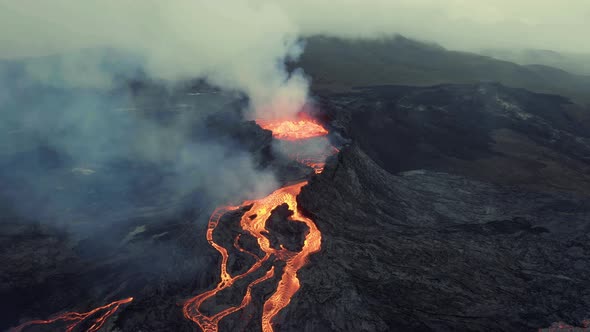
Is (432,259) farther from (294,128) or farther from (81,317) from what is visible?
(294,128)

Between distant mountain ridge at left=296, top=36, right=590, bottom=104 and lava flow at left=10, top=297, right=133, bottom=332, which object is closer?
lava flow at left=10, top=297, right=133, bottom=332

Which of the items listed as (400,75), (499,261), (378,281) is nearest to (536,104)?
(400,75)

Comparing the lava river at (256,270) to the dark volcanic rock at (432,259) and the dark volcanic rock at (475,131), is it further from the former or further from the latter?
the dark volcanic rock at (475,131)

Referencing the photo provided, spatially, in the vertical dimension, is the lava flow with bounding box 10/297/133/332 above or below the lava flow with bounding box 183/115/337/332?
below

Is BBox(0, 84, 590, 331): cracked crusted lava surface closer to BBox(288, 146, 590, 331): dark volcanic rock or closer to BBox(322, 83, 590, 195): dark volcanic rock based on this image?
BBox(288, 146, 590, 331): dark volcanic rock

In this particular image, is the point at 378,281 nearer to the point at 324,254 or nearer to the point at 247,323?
the point at 324,254

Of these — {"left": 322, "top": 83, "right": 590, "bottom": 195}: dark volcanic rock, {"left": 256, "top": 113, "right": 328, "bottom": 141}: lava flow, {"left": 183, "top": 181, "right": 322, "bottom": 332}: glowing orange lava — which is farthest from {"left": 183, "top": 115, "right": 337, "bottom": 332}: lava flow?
{"left": 322, "top": 83, "right": 590, "bottom": 195}: dark volcanic rock
